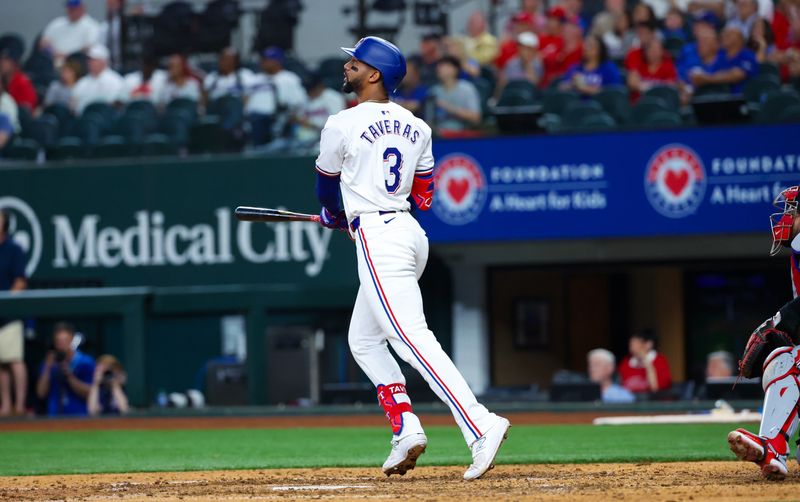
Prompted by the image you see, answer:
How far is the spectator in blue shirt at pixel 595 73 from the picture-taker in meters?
14.3

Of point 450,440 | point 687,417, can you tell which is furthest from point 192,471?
point 687,417

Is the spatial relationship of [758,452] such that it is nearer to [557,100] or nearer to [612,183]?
[612,183]

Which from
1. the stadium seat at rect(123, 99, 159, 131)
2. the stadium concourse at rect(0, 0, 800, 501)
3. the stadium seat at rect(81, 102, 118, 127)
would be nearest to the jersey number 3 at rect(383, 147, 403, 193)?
the stadium concourse at rect(0, 0, 800, 501)

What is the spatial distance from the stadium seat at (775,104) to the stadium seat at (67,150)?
7.92m

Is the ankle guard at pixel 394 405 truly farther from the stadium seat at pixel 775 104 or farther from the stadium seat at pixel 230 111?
the stadium seat at pixel 230 111

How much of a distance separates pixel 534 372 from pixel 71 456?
8.90 metres

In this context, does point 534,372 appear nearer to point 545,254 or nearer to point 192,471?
point 545,254

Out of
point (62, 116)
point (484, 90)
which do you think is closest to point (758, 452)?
point (484, 90)

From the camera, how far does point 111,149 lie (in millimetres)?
15852

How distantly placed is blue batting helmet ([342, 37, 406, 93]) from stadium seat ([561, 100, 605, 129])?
8.21 m

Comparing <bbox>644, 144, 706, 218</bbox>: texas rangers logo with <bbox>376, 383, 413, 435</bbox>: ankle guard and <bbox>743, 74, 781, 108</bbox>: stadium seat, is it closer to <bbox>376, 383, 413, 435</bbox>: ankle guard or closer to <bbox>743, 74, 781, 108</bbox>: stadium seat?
<bbox>743, 74, 781, 108</bbox>: stadium seat

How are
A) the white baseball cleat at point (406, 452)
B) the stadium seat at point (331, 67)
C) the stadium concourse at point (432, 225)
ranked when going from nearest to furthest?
the white baseball cleat at point (406, 452), the stadium concourse at point (432, 225), the stadium seat at point (331, 67)

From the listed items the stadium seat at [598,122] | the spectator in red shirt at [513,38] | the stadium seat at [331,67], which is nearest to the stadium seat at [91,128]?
the stadium seat at [331,67]

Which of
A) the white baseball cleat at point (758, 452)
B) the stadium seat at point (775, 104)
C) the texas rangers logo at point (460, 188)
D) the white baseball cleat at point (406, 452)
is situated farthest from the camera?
the texas rangers logo at point (460, 188)
